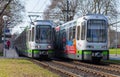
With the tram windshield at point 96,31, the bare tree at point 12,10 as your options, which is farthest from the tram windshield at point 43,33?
the bare tree at point 12,10

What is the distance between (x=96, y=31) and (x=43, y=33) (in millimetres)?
7452

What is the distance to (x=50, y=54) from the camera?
35.0 m

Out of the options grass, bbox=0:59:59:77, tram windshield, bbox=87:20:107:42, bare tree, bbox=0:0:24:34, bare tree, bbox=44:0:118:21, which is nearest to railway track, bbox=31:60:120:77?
grass, bbox=0:59:59:77

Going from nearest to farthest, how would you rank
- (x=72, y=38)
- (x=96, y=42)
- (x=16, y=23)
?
(x=96, y=42)
(x=72, y=38)
(x=16, y=23)

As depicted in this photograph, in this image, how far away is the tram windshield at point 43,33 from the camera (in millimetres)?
34816

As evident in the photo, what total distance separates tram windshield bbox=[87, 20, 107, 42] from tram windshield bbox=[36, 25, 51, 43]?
7093 mm

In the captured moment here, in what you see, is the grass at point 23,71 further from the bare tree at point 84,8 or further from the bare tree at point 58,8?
the bare tree at point 58,8

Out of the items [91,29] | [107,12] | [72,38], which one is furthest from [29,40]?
[107,12]

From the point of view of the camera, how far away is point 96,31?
28.6m

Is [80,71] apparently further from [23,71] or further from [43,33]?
[43,33]

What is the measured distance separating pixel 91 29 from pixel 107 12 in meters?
36.3

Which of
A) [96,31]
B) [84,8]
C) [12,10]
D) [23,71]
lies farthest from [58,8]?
[23,71]

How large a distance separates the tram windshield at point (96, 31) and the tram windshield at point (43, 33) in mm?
7093

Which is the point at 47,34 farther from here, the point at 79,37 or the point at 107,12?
the point at 107,12
